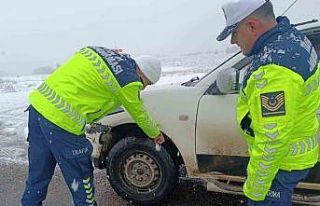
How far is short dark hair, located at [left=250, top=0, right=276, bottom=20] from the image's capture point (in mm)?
1990

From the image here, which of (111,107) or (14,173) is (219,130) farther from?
(14,173)

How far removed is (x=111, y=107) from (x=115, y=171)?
1371mm

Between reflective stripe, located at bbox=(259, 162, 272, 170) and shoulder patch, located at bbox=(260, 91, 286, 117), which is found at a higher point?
shoulder patch, located at bbox=(260, 91, 286, 117)

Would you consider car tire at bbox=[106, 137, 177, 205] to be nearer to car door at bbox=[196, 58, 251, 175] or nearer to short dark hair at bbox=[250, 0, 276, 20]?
car door at bbox=[196, 58, 251, 175]

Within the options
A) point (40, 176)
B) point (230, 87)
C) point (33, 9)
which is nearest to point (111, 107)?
point (40, 176)

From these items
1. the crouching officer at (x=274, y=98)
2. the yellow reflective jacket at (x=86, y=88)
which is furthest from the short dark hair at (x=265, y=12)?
the yellow reflective jacket at (x=86, y=88)

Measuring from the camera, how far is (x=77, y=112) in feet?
9.31

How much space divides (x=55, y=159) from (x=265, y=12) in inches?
72.9

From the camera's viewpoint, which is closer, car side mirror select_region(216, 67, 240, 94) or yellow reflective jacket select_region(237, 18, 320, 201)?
yellow reflective jacket select_region(237, 18, 320, 201)

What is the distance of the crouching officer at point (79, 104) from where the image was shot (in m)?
2.80

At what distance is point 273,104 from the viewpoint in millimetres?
1876

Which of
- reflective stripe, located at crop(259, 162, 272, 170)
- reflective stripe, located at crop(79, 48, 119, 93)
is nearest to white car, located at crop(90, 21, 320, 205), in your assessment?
reflective stripe, located at crop(79, 48, 119, 93)

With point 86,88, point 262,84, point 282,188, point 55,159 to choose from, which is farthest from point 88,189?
point 262,84

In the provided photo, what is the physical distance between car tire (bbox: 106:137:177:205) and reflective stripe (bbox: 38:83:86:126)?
4.32ft
